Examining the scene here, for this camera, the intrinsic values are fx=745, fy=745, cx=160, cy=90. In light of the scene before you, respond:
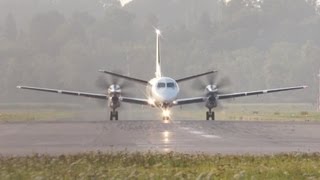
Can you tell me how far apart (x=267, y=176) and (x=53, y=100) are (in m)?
89.1

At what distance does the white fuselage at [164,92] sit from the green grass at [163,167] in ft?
136

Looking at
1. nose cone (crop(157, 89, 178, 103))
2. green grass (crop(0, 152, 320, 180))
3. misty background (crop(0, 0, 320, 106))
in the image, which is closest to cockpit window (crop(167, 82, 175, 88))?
nose cone (crop(157, 89, 178, 103))

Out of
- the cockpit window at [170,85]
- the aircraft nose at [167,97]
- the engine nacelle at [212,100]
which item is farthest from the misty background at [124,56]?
the engine nacelle at [212,100]

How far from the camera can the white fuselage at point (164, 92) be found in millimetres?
61375

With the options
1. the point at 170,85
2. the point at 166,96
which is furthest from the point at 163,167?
the point at 170,85

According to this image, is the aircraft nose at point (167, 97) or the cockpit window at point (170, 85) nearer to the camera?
the aircraft nose at point (167, 97)

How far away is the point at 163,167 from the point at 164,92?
45750 millimetres

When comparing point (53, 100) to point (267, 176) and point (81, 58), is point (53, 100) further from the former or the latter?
point (267, 176)

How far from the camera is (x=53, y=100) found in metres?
102

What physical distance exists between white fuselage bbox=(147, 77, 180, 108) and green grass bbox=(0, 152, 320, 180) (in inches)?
1628

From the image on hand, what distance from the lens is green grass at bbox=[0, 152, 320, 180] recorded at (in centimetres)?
1322

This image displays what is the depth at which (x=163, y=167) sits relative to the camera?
1577 centimetres

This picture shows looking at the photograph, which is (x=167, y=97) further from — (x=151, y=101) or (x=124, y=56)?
(x=124, y=56)

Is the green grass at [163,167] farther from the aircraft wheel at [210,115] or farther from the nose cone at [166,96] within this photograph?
the aircraft wheel at [210,115]
